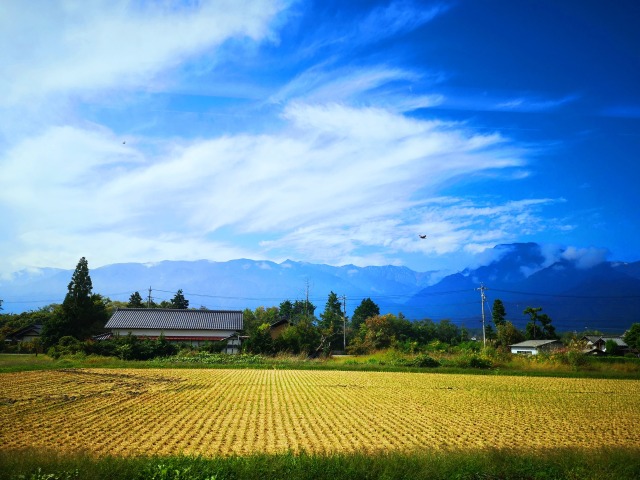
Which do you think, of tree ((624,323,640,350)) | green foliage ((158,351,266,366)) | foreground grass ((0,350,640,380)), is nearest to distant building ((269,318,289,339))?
green foliage ((158,351,266,366))

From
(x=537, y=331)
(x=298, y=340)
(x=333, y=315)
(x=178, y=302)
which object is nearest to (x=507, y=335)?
(x=537, y=331)

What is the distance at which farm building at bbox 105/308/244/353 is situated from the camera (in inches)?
2011

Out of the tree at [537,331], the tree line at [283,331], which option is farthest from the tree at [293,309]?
the tree at [537,331]

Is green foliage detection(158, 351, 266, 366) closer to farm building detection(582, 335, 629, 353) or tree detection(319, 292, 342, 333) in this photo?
tree detection(319, 292, 342, 333)

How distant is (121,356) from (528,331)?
164ft

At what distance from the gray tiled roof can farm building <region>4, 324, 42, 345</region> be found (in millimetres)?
9838

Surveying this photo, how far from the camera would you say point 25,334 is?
54.6 metres

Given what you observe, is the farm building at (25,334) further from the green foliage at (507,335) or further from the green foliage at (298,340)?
the green foliage at (507,335)

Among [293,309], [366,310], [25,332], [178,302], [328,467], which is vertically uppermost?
[178,302]

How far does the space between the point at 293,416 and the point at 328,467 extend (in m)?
6.59

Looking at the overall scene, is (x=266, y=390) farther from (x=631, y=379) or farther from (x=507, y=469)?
(x=631, y=379)

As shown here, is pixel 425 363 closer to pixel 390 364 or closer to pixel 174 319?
pixel 390 364

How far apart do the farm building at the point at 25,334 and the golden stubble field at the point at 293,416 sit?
35.3 metres

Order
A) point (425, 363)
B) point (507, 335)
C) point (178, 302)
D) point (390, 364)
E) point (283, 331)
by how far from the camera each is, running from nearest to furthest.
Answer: point (425, 363), point (390, 364), point (283, 331), point (507, 335), point (178, 302)
